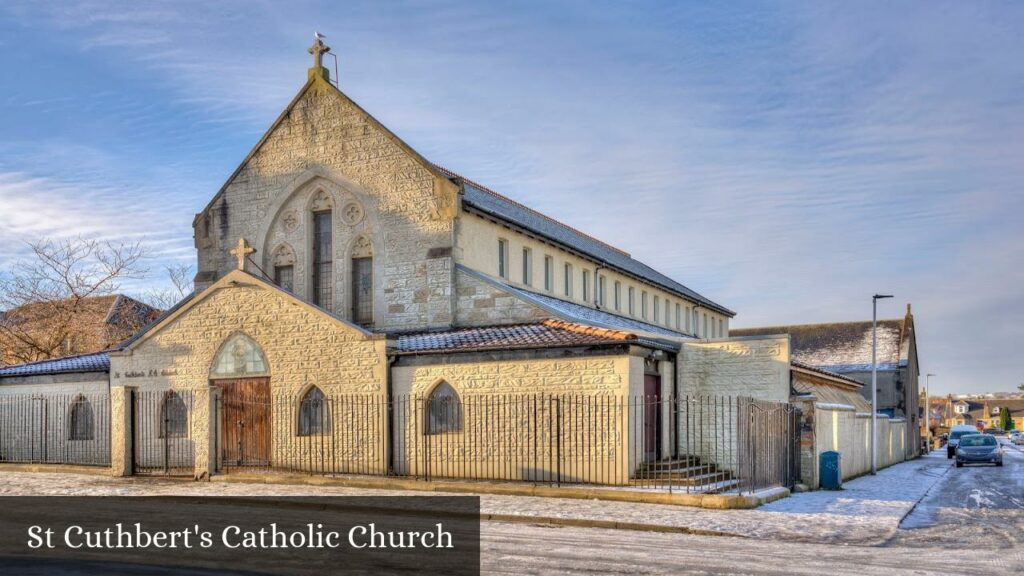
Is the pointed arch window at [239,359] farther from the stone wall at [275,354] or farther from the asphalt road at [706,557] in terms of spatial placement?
the asphalt road at [706,557]

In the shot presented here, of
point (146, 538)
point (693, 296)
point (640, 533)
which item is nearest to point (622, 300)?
point (693, 296)

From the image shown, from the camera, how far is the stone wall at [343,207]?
2939 cm

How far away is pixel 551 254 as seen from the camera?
3478cm

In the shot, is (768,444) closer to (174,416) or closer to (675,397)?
(675,397)

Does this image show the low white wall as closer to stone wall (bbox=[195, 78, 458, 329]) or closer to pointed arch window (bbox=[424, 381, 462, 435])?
pointed arch window (bbox=[424, 381, 462, 435])

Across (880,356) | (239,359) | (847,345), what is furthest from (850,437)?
(847,345)

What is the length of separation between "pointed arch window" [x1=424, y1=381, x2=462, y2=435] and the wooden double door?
4.78 m

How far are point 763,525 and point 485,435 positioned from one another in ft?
30.4

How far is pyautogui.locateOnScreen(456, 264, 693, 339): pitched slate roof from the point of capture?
2742 centimetres

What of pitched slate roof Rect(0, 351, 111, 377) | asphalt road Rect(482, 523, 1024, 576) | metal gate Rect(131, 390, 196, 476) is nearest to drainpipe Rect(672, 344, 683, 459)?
asphalt road Rect(482, 523, 1024, 576)

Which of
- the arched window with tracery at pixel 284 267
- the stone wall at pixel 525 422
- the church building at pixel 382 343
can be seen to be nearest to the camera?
the stone wall at pixel 525 422

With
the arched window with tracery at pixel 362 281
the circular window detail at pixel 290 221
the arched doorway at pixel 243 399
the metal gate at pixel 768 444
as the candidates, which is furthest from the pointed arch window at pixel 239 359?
the metal gate at pixel 768 444

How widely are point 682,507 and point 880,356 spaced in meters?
49.6

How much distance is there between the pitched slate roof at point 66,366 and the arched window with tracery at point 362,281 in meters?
7.68
